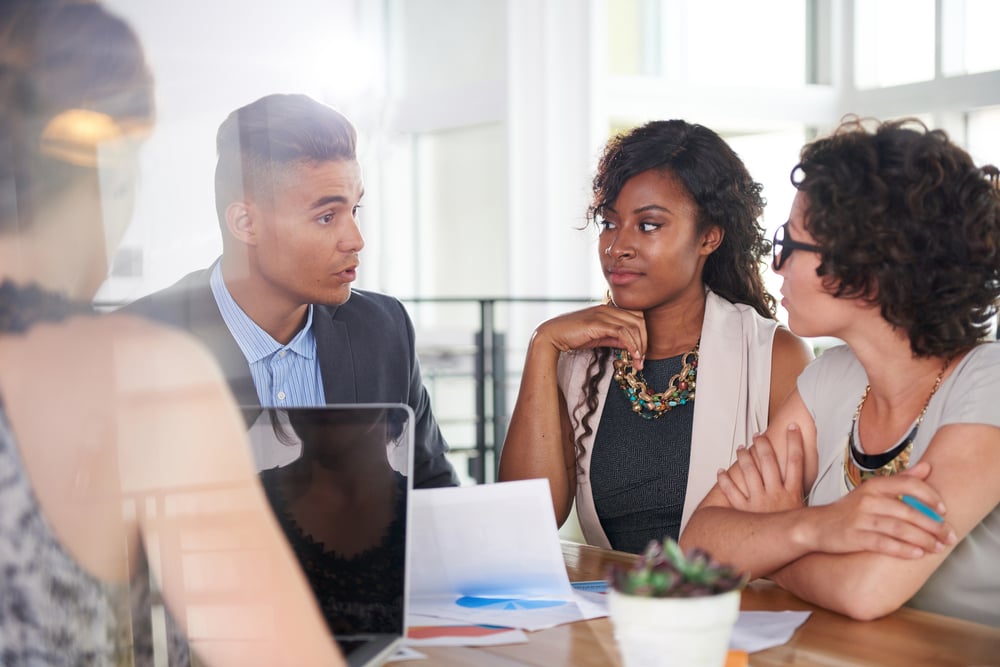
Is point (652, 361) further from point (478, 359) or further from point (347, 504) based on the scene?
point (478, 359)

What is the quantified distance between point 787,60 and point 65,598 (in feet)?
23.0

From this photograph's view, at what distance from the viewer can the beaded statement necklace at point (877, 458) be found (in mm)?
1520

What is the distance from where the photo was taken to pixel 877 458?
5.11ft

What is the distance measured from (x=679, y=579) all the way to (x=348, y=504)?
1.17 ft

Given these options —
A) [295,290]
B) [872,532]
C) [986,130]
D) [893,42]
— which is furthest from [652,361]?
[893,42]

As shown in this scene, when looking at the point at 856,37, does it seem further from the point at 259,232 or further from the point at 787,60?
the point at 259,232

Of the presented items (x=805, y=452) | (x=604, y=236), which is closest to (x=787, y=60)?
(x=604, y=236)

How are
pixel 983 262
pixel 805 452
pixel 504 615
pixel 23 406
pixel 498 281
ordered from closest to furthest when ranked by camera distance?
pixel 23 406 < pixel 504 615 < pixel 983 262 < pixel 805 452 < pixel 498 281

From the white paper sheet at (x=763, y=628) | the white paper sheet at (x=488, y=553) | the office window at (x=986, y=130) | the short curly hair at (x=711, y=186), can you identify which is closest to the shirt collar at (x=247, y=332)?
the white paper sheet at (x=488, y=553)

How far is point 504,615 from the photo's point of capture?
1.32 metres

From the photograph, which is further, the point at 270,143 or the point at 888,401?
the point at 888,401

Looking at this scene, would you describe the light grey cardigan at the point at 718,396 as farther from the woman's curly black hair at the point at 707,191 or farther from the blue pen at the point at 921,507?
the blue pen at the point at 921,507

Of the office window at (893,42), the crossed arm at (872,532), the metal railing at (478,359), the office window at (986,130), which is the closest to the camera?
the crossed arm at (872,532)

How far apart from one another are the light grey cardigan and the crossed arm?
1.51 ft
